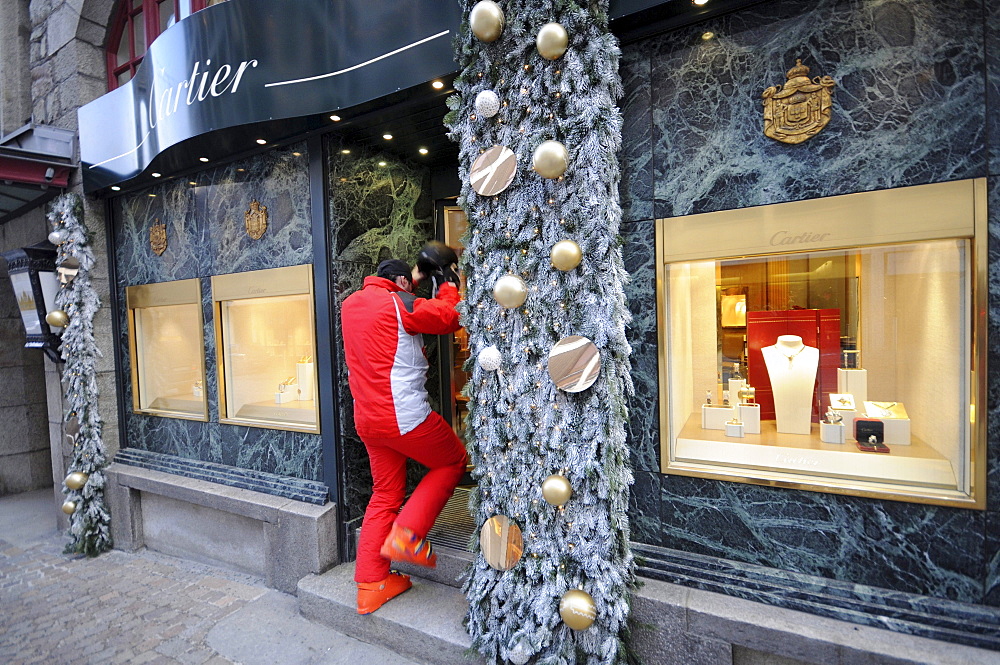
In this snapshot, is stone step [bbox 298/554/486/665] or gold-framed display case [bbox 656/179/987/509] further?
stone step [bbox 298/554/486/665]

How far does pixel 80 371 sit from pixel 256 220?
2.70 metres

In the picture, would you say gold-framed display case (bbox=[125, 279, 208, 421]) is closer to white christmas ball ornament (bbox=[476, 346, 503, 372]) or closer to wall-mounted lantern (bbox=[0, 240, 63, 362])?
wall-mounted lantern (bbox=[0, 240, 63, 362])

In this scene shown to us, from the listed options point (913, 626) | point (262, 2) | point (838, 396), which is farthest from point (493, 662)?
point (262, 2)

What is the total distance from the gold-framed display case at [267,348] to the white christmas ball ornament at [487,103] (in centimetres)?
195

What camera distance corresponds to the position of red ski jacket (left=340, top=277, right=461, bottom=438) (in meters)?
2.95

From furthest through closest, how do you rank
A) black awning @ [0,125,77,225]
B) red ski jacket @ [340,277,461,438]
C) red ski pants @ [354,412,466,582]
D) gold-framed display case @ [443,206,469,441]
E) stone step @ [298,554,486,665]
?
gold-framed display case @ [443,206,469,441] → black awning @ [0,125,77,225] → red ski pants @ [354,412,466,582] → red ski jacket @ [340,277,461,438] → stone step @ [298,554,486,665]

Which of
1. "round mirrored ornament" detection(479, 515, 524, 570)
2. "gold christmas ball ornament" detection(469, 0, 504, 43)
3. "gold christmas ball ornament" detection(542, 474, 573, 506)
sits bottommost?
"round mirrored ornament" detection(479, 515, 524, 570)

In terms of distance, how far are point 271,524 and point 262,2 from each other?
378 cm

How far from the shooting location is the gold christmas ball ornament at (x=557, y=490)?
238 centimetres

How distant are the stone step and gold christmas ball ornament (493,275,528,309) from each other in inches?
77.9

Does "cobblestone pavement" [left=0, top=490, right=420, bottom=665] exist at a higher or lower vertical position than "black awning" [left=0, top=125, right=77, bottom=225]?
lower

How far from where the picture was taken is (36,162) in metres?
4.53

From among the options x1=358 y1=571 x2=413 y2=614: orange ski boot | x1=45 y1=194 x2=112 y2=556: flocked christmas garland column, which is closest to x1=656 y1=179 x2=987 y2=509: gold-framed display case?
x1=358 y1=571 x2=413 y2=614: orange ski boot

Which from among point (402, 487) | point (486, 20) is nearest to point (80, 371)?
point (402, 487)
